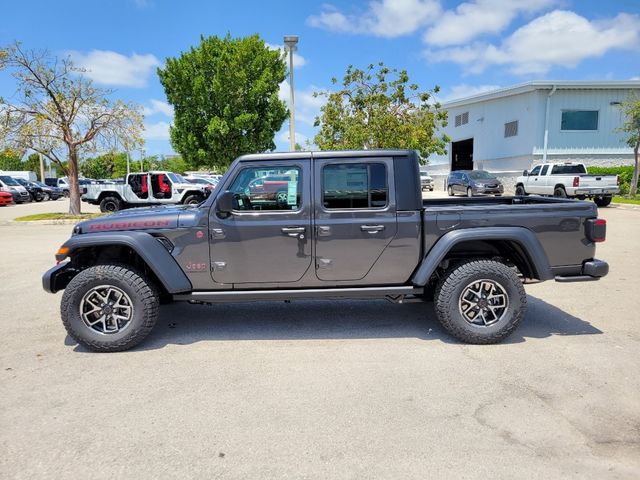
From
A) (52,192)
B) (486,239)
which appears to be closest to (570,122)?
(486,239)

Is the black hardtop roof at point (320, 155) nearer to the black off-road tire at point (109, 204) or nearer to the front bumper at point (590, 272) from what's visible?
the front bumper at point (590, 272)

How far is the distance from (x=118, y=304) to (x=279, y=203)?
175 centimetres

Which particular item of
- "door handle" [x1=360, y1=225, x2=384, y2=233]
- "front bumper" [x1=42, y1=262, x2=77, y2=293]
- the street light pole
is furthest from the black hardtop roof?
the street light pole

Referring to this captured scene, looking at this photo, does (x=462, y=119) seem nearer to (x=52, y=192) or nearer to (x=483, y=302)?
A: (x=52, y=192)

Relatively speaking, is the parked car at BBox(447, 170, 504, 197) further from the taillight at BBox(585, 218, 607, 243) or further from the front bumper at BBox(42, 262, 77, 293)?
the front bumper at BBox(42, 262, 77, 293)

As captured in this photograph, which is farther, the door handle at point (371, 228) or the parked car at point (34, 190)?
the parked car at point (34, 190)

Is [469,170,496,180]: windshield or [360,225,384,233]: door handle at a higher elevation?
[469,170,496,180]: windshield

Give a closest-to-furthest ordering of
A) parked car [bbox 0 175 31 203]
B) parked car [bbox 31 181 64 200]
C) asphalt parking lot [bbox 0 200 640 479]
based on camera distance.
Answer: asphalt parking lot [bbox 0 200 640 479] < parked car [bbox 0 175 31 203] < parked car [bbox 31 181 64 200]

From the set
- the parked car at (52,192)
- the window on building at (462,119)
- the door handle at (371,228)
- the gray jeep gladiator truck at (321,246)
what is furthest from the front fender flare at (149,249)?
the window on building at (462,119)

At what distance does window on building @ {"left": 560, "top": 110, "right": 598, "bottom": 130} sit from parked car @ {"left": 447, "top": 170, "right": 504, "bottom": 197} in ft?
21.4

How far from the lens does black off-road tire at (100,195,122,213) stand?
65.3 feet

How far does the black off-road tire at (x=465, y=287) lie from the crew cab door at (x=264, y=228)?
1351 mm

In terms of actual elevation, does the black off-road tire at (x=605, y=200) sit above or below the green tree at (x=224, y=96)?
below

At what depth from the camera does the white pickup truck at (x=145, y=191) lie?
19703mm
